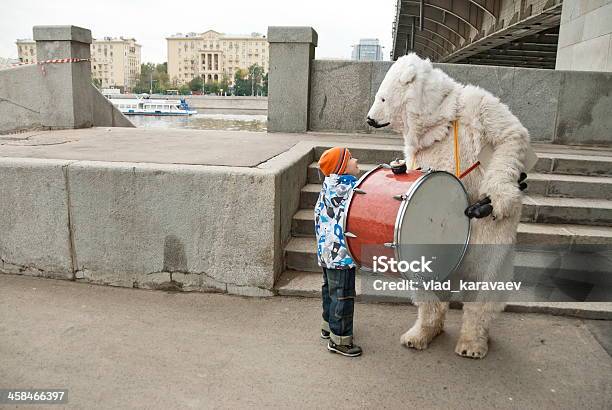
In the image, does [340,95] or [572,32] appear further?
[572,32]

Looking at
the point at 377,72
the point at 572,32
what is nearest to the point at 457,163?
the point at 377,72

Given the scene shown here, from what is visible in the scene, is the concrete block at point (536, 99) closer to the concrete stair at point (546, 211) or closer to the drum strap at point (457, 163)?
the concrete stair at point (546, 211)

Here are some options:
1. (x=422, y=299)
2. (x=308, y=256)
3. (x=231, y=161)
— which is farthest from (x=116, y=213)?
(x=422, y=299)

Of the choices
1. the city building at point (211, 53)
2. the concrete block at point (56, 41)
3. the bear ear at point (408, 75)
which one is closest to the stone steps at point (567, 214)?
the bear ear at point (408, 75)

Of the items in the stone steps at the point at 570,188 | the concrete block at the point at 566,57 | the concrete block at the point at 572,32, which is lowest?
the stone steps at the point at 570,188

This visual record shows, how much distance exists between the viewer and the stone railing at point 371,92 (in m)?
7.62

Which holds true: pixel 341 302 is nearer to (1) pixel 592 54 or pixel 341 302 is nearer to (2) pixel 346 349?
(2) pixel 346 349

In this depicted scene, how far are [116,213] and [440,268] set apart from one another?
2861 mm

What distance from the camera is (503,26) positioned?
796 inches

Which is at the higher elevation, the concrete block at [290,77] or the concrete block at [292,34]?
the concrete block at [292,34]

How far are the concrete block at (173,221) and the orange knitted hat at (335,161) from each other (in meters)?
1.04

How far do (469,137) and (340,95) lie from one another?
16.5 feet

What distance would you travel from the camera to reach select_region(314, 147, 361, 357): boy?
10.6 ft

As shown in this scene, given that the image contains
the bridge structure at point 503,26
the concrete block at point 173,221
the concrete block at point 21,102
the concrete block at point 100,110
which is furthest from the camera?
the bridge structure at point 503,26
